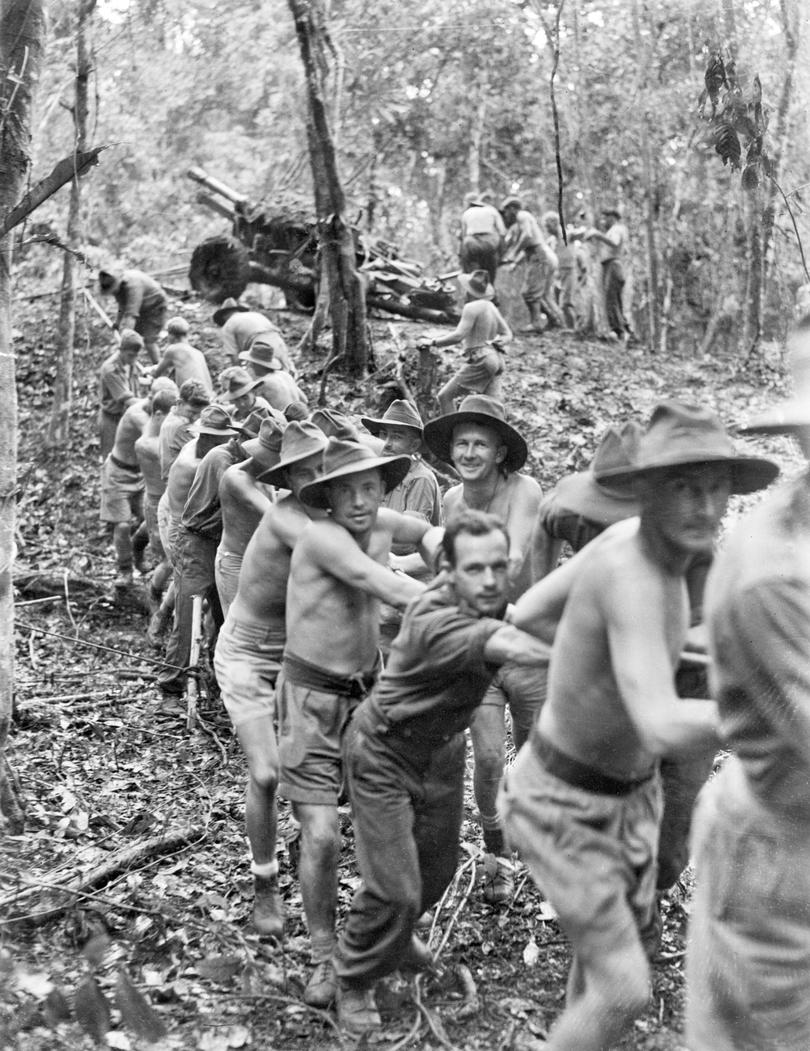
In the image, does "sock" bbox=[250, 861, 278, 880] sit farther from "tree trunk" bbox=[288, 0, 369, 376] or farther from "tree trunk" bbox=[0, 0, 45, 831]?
"tree trunk" bbox=[288, 0, 369, 376]

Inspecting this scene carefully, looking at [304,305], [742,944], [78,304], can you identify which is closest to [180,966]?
[742,944]

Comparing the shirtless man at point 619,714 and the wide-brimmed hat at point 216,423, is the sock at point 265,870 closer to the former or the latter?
the shirtless man at point 619,714

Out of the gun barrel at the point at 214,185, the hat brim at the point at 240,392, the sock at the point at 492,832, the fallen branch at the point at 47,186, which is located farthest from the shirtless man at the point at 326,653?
the gun barrel at the point at 214,185

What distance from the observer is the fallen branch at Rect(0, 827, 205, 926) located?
4848 mm

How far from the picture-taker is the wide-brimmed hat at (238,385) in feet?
32.2

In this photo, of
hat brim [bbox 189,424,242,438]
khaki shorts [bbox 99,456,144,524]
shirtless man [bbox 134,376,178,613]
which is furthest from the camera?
khaki shorts [bbox 99,456,144,524]

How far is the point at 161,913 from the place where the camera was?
4895 millimetres

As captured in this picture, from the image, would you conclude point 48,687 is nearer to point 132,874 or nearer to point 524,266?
point 132,874

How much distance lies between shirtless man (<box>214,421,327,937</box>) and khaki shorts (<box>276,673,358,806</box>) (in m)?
0.49

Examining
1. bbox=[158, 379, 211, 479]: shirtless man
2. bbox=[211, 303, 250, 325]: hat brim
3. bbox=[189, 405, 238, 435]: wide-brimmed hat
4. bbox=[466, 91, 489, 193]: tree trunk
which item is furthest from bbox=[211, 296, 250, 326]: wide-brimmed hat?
bbox=[466, 91, 489, 193]: tree trunk

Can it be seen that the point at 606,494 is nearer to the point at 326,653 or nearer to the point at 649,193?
the point at 326,653

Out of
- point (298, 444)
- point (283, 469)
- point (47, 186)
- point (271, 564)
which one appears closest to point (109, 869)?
point (271, 564)

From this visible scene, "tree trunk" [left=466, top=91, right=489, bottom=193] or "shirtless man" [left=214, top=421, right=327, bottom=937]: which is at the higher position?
"tree trunk" [left=466, top=91, right=489, bottom=193]

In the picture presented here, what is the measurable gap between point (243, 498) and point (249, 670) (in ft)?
5.78
